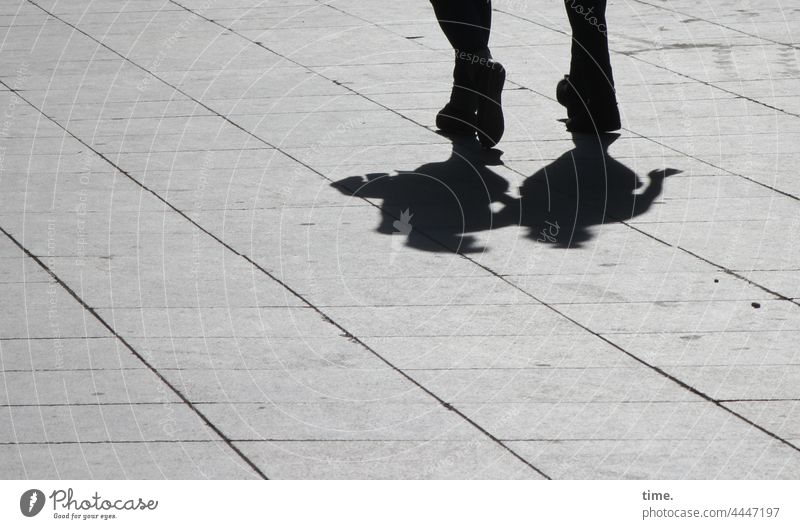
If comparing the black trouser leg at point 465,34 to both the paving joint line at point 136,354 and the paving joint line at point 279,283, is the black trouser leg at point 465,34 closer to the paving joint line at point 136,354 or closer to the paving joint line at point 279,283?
the paving joint line at point 279,283

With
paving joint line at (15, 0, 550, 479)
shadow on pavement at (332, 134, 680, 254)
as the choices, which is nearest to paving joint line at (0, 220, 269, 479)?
paving joint line at (15, 0, 550, 479)

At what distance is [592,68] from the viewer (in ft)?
28.9

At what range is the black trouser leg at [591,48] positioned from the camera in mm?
8727

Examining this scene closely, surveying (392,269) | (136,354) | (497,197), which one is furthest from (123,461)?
(497,197)

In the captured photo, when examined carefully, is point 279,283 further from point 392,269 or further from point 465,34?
point 465,34

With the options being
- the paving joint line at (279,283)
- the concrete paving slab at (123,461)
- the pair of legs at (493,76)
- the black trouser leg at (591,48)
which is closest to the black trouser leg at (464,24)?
the pair of legs at (493,76)

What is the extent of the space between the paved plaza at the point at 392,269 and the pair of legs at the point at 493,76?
5.9 inches

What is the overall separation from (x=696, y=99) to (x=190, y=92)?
143 inches

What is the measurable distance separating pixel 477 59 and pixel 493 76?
161 mm

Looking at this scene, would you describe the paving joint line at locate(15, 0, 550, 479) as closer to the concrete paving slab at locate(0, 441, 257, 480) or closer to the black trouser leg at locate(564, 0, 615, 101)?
the concrete paving slab at locate(0, 441, 257, 480)

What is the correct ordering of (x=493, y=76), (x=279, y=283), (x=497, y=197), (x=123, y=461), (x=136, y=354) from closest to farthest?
1. (x=123, y=461)
2. (x=136, y=354)
3. (x=279, y=283)
4. (x=497, y=197)
5. (x=493, y=76)

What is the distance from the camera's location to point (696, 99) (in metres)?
9.58

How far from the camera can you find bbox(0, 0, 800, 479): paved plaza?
4863mm
